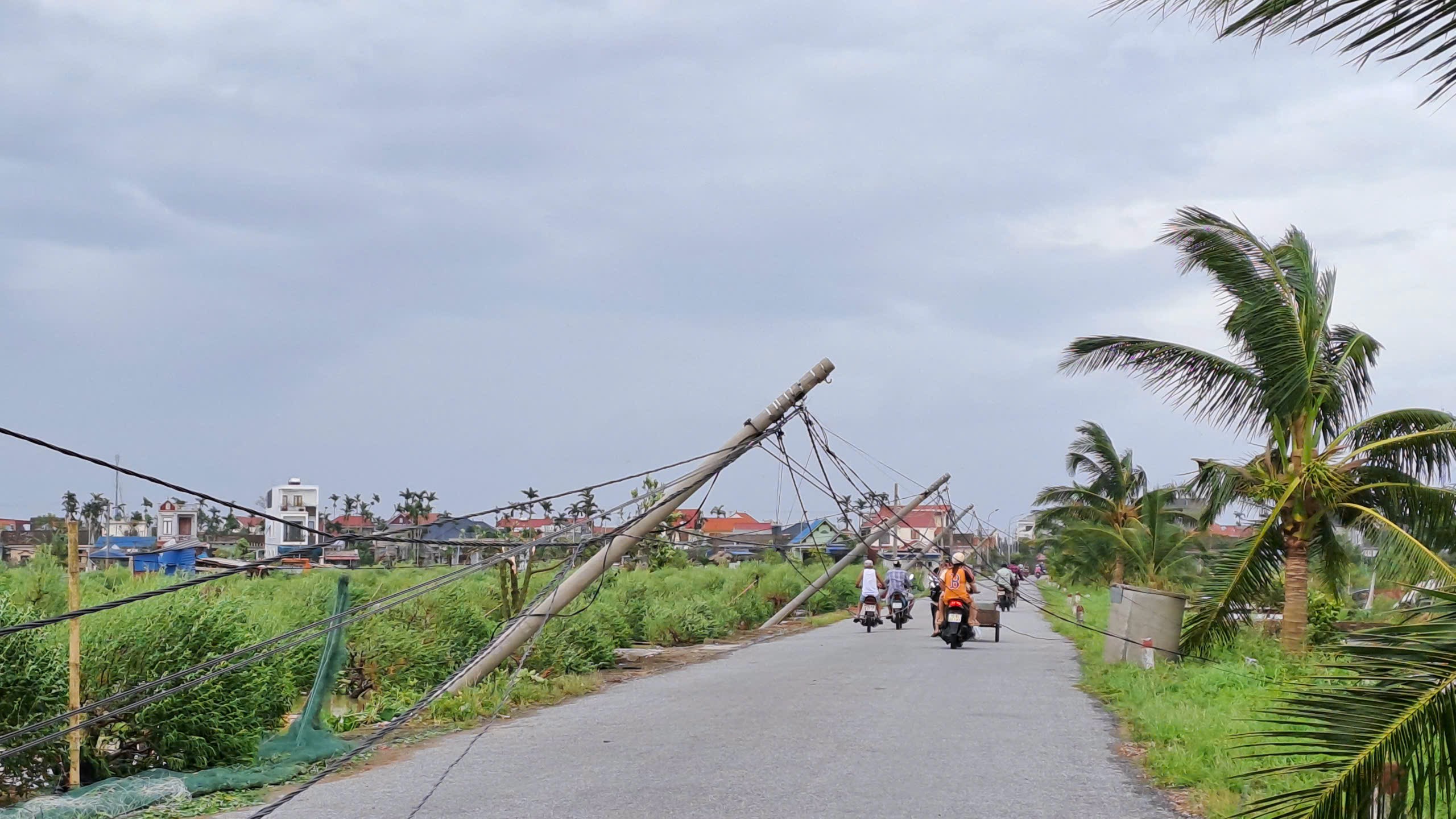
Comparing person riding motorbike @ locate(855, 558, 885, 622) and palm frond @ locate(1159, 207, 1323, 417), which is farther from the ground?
palm frond @ locate(1159, 207, 1323, 417)

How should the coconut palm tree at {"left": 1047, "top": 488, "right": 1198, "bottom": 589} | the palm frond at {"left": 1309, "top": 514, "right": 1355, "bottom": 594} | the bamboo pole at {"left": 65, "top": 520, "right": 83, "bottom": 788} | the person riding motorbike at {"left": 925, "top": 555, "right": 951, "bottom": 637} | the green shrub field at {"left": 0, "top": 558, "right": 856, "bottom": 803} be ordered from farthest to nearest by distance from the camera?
the coconut palm tree at {"left": 1047, "top": 488, "right": 1198, "bottom": 589} < the person riding motorbike at {"left": 925, "top": 555, "right": 951, "bottom": 637} < the palm frond at {"left": 1309, "top": 514, "right": 1355, "bottom": 594} < the green shrub field at {"left": 0, "top": 558, "right": 856, "bottom": 803} < the bamboo pole at {"left": 65, "top": 520, "right": 83, "bottom": 788}

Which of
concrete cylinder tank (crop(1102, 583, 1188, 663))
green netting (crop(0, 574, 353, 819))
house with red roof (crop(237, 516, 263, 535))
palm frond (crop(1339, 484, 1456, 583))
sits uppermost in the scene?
house with red roof (crop(237, 516, 263, 535))

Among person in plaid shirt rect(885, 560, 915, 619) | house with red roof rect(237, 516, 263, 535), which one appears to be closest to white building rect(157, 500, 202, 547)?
house with red roof rect(237, 516, 263, 535)

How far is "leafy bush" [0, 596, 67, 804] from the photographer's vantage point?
27.7 ft

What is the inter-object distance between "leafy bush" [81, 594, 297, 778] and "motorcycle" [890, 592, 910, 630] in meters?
20.8

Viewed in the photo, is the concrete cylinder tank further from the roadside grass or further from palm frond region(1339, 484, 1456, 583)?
palm frond region(1339, 484, 1456, 583)

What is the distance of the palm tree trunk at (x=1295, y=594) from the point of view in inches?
648

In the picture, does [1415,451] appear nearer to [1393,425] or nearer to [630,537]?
[1393,425]

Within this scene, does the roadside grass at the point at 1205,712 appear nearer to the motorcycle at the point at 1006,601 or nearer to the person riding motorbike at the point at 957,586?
the person riding motorbike at the point at 957,586

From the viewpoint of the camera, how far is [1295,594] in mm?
16703

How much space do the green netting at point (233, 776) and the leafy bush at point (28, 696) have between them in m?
0.28

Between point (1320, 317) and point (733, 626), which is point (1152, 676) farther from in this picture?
point (733, 626)

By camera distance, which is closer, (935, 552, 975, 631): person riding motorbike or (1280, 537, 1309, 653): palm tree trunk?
(1280, 537, 1309, 653): palm tree trunk

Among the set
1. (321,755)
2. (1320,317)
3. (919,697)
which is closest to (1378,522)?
(1320,317)
